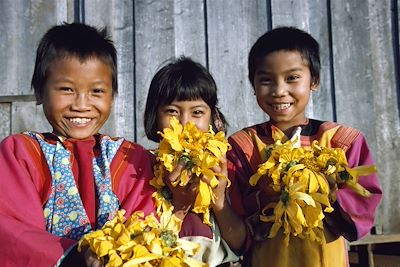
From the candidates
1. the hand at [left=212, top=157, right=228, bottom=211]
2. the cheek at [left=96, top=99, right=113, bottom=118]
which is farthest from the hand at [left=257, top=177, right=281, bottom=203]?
the cheek at [left=96, top=99, right=113, bottom=118]

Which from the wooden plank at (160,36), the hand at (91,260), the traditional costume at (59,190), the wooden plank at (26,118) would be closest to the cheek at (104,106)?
the traditional costume at (59,190)

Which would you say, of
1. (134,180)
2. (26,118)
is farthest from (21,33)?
(134,180)

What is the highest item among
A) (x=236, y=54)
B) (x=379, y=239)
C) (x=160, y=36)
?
(x=160, y=36)

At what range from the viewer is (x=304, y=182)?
6.84 ft

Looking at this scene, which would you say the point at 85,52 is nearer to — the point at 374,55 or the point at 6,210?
the point at 6,210

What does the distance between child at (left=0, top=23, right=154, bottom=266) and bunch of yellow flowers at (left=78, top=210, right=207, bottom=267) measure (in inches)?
9.0

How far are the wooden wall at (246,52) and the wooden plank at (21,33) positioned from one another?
1 centimetres

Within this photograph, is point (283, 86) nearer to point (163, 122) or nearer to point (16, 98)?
point (163, 122)

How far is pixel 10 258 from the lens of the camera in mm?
1938

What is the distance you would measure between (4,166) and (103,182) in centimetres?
36

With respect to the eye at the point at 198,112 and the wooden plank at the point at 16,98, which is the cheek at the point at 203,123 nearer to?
the eye at the point at 198,112

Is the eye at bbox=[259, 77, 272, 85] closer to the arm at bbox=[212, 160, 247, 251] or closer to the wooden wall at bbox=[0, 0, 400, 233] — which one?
the arm at bbox=[212, 160, 247, 251]

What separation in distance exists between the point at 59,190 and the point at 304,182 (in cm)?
89

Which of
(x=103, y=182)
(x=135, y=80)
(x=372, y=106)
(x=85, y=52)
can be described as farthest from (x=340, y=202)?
(x=135, y=80)
